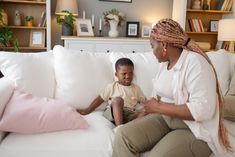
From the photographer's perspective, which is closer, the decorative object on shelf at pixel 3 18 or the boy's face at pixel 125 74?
the boy's face at pixel 125 74

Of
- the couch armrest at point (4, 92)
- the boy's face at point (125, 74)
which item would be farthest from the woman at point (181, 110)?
the couch armrest at point (4, 92)

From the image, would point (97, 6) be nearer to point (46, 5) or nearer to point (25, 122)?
point (46, 5)

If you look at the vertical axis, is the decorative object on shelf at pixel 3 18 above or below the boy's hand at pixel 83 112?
above

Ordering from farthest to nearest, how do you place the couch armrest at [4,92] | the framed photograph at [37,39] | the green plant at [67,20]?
1. the framed photograph at [37,39]
2. the green plant at [67,20]
3. the couch armrest at [4,92]

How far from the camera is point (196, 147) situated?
3.86 ft

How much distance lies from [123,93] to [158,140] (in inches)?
21.0

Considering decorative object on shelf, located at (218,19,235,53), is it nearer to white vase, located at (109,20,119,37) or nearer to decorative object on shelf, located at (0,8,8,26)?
white vase, located at (109,20,119,37)

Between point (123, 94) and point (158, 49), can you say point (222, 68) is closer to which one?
point (123, 94)

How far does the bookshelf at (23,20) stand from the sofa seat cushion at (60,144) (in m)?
2.50

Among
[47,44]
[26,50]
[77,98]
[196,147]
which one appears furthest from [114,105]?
[26,50]

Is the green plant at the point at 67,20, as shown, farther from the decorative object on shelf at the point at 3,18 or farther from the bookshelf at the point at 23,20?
the decorative object on shelf at the point at 3,18

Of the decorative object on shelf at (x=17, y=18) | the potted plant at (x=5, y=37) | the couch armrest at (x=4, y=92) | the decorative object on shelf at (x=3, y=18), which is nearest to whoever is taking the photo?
the couch armrest at (x=4, y=92)

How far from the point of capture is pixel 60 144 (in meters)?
1.34

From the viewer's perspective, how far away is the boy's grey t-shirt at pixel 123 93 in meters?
1.78
